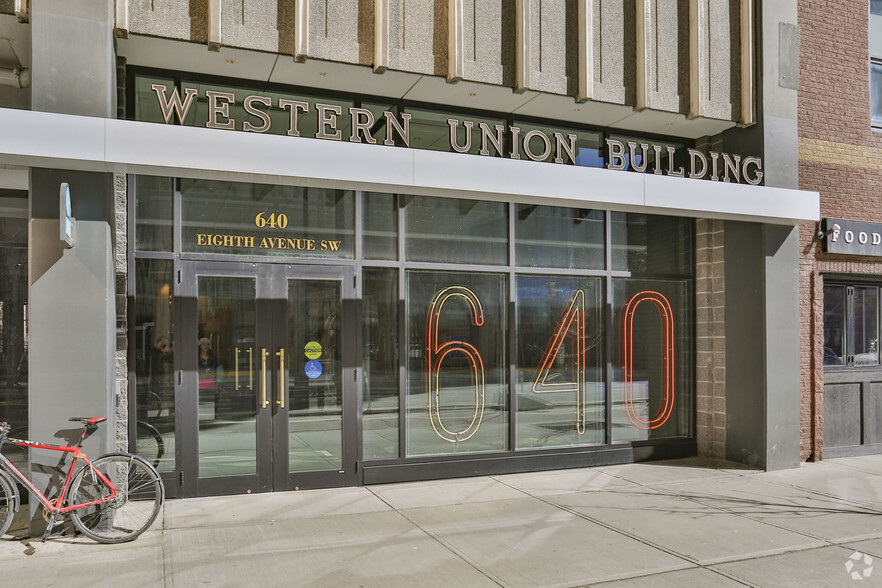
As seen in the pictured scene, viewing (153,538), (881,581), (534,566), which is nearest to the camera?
(881,581)

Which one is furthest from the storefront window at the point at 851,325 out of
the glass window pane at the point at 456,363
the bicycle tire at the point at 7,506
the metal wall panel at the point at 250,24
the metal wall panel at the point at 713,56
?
the bicycle tire at the point at 7,506

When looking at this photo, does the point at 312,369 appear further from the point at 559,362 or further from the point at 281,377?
the point at 559,362

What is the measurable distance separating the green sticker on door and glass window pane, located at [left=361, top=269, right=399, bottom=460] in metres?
0.57

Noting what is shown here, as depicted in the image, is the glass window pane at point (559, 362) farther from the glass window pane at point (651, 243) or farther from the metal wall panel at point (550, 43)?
the metal wall panel at point (550, 43)

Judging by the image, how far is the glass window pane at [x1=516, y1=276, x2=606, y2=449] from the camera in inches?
384

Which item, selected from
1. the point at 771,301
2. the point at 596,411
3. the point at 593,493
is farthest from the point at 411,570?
the point at 771,301

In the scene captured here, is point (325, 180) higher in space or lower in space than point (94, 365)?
higher

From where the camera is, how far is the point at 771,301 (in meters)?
9.87

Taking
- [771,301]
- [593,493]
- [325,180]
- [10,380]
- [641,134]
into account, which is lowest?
[593,493]

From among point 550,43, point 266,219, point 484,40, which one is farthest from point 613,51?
point 266,219

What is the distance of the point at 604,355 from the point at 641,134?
330cm

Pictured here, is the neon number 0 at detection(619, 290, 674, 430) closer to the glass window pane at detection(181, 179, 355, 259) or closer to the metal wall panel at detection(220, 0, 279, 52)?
the glass window pane at detection(181, 179, 355, 259)

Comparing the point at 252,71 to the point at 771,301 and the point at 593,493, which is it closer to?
the point at 593,493

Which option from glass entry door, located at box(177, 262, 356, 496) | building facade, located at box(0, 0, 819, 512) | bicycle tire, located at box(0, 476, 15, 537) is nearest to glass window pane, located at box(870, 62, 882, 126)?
building facade, located at box(0, 0, 819, 512)
